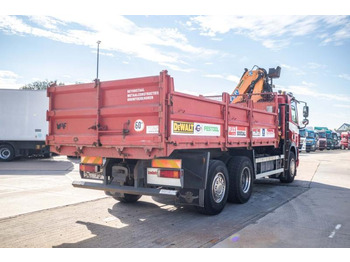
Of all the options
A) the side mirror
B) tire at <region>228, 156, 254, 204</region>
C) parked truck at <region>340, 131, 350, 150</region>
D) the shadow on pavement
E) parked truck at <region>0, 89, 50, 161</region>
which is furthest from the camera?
parked truck at <region>340, 131, 350, 150</region>

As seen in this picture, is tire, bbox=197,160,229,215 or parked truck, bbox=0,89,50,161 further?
parked truck, bbox=0,89,50,161

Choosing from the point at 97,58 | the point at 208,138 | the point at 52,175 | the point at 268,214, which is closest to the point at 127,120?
the point at 208,138

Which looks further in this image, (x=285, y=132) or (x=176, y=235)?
(x=285, y=132)

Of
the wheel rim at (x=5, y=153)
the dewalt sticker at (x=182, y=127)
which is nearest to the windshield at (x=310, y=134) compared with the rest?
the wheel rim at (x=5, y=153)

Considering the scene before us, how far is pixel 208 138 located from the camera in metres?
5.90

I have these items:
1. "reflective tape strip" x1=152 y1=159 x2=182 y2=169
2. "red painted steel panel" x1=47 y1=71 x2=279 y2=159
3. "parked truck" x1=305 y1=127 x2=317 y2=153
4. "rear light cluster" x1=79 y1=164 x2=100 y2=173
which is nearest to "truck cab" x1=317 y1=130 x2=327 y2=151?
"parked truck" x1=305 y1=127 x2=317 y2=153

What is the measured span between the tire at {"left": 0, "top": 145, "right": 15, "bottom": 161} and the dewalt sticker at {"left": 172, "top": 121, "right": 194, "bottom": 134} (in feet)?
47.6

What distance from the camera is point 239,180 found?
22.9ft

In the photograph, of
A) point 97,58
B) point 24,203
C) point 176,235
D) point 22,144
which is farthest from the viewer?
point 97,58

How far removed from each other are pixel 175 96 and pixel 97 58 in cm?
2374

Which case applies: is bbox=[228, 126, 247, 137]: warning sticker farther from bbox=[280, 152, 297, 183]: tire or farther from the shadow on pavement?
bbox=[280, 152, 297, 183]: tire

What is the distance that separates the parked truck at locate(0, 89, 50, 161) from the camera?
54.6 ft

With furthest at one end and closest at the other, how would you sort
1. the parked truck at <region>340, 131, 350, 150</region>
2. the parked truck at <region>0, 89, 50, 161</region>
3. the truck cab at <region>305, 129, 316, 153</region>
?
the parked truck at <region>340, 131, 350, 150</region> < the truck cab at <region>305, 129, 316, 153</region> < the parked truck at <region>0, 89, 50, 161</region>

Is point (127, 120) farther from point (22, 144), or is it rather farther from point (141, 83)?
point (22, 144)
